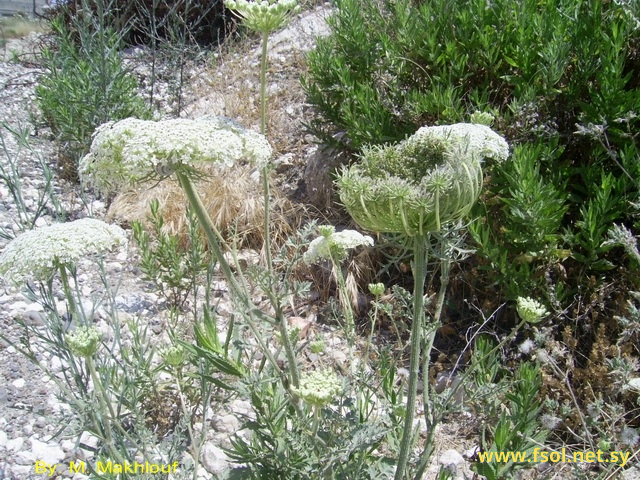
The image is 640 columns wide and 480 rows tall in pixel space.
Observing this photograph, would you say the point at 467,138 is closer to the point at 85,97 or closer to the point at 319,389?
the point at 319,389

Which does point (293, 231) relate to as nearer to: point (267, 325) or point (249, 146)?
point (267, 325)

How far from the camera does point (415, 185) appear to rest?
1.55 metres

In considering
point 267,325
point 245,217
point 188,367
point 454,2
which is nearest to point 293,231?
point 245,217

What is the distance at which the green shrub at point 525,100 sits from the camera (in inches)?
124

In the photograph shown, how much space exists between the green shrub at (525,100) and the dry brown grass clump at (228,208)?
36.8 inches

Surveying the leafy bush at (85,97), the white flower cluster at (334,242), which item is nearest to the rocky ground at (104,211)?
the leafy bush at (85,97)

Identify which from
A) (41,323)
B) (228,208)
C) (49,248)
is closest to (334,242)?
(49,248)

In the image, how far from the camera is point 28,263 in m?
1.86

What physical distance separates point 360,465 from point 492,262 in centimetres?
176

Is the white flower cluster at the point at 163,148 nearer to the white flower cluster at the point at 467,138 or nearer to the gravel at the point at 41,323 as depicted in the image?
the white flower cluster at the point at 467,138

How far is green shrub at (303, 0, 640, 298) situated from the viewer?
3.14m

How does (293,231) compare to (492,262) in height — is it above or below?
below

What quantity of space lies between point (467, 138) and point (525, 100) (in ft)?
6.82

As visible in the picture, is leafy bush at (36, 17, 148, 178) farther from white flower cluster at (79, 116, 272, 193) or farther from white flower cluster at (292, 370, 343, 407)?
white flower cluster at (292, 370, 343, 407)
